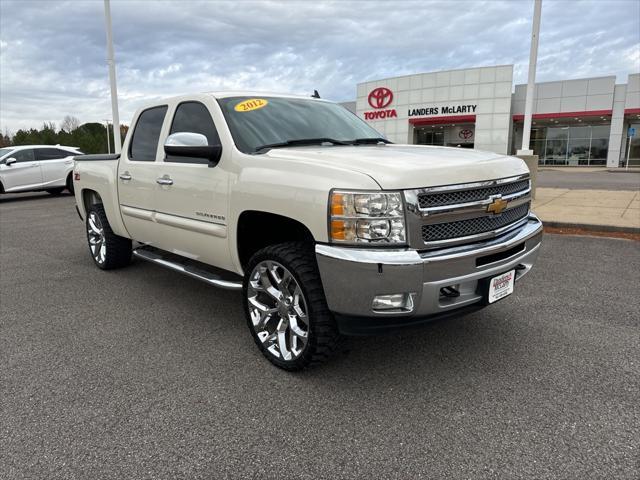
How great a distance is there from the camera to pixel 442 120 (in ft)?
126

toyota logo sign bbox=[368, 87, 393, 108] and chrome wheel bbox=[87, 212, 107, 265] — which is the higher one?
toyota logo sign bbox=[368, 87, 393, 108]

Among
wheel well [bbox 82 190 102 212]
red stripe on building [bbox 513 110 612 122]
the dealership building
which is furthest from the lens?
red stripe on building [bbox 513 110 612 122]

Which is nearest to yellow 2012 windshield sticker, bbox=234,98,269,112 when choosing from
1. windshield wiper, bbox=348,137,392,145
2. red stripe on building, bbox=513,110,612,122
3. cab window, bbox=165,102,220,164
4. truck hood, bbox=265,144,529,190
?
cab window, bbox=165,102,220,164

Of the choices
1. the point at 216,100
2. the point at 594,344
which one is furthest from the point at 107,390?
the point at 594,344

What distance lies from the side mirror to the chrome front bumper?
1316 mm

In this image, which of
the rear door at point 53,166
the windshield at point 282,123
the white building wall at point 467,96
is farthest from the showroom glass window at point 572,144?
the windshield at point 282,123

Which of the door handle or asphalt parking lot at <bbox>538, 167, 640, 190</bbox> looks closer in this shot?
the door handle

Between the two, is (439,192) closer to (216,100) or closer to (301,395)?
(301,395)

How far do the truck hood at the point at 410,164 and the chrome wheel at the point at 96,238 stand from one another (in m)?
3.42

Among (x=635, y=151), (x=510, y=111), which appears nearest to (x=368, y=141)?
(x=510, y=111)

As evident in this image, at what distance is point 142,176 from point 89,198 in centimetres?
204

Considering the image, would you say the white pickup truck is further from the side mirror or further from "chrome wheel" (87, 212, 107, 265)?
"chrome wheel" (87, 212, 107, 265)

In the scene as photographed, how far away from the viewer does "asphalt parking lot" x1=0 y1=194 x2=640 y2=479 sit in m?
2.35

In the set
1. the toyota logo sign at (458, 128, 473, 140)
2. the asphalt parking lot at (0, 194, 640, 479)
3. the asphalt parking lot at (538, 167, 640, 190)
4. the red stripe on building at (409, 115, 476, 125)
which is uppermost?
the red stripe on building at (409, 115, 476, 125)
